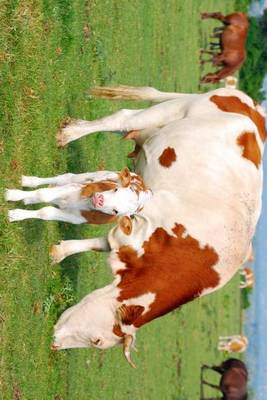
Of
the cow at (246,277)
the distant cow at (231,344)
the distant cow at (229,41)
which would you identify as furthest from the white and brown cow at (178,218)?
the cow at (246,277)

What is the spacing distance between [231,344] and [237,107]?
41.7 feet

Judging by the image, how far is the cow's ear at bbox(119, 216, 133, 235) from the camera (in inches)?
215

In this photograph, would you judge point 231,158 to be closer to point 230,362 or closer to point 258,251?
point 230,362

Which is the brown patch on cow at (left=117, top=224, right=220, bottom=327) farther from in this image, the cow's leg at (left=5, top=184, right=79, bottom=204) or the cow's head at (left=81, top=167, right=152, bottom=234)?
the cow's leg at (left=5, top=184, right=79, bottom=204)

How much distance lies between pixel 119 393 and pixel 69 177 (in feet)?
15.7

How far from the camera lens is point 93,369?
28.4 ft

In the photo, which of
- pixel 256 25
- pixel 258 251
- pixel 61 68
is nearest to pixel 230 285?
pixel 258 251

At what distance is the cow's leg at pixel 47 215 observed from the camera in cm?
568

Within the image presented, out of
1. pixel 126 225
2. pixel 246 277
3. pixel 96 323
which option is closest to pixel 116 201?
pixel 126 225

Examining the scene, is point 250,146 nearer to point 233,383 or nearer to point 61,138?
point 61,138

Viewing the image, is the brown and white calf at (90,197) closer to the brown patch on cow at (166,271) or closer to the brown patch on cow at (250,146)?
the brown patch on cow at (166,271)

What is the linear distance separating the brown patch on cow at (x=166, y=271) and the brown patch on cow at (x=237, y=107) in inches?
64.3

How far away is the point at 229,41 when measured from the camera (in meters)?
19.3

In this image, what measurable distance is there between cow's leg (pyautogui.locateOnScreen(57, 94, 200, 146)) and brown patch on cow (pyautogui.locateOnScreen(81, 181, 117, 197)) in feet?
5.68
